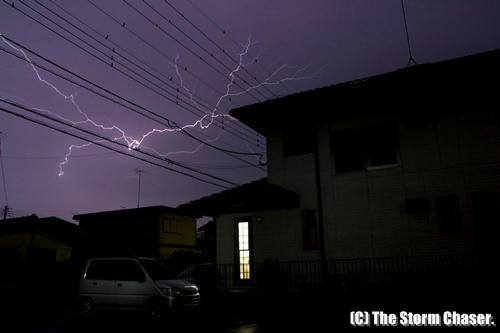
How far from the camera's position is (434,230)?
11.7 meters

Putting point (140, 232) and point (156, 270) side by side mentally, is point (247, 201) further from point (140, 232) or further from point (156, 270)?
point (140, 232)

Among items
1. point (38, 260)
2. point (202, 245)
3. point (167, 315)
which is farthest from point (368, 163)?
point (202, 245)

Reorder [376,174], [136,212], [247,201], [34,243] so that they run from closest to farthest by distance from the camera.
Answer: [376,174]
[247,201]
[34,243]
[136,212]

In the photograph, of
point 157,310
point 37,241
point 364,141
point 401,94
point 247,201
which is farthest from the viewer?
point 37,241

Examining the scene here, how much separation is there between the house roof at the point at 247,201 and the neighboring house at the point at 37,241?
16593 millimetres

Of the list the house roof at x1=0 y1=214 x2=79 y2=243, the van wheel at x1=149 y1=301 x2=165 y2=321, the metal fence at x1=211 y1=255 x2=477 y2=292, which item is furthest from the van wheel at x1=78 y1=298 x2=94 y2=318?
the house roof at x1=0 y1=214 x2=79 y2=243

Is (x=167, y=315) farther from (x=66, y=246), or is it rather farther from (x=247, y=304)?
(x=66, y=246)

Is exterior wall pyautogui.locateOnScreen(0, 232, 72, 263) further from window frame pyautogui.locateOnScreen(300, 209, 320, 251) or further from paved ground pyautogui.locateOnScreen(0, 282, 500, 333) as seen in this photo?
window frame pyautogui.locateOnScreen(300, 209, 320, 251)

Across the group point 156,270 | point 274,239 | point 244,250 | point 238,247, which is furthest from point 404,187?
point 156,270

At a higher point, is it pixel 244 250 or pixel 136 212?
pixel 136 212

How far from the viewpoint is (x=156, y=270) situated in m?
11.7

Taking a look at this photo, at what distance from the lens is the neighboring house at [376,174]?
11.6 m

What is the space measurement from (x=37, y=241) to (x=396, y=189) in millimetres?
26665

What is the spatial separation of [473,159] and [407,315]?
5.33 meters
